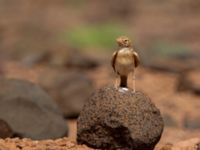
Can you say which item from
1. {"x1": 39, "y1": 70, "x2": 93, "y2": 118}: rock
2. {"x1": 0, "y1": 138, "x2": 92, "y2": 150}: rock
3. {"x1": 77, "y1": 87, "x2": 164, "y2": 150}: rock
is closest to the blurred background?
{"x1": 39, "y1": 70, "x2": 93, "y2": 118}: rock

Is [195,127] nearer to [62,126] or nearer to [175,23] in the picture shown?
[62,126]

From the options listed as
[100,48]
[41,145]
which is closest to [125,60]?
[41,145]

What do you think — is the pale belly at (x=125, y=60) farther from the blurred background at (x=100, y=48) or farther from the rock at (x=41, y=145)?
the blurred background at (x=100, y=48)

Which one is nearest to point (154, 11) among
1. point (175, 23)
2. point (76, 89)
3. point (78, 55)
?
point (175, 23)

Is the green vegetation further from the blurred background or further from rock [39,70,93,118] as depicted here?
rock [39,70,93,118]

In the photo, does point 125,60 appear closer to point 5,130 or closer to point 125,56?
point 125,56
